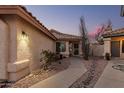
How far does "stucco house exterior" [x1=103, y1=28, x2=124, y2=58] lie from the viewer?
16.7 metres

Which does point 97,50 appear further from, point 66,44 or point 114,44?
point 66,44

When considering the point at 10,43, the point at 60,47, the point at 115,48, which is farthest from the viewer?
the point at 60,47

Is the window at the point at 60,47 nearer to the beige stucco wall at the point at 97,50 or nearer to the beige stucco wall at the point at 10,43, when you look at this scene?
the beige stucco wall at the point at 97,50

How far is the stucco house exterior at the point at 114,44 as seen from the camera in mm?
16734

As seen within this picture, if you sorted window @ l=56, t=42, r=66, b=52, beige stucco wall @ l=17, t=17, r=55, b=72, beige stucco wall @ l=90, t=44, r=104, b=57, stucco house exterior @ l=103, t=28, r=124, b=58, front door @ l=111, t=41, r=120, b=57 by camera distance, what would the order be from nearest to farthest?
beige stucco wall @ l=17, t=17, r=55, b=72 → stucco house exterior @ l=103, t=28, r=124, b=58 → front door @ l=111, t=41, r=120, b=57 → beige stucco wall @ l=90, t=44, r=104, b=57 → window @ l=56, t=42, r=66, b=52

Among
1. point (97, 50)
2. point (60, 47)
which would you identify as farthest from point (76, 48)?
point (97, 50)

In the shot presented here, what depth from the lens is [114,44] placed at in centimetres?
1736

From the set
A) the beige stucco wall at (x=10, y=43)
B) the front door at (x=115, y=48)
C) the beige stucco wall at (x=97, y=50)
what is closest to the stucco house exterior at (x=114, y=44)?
the front door at (x=115, y=48)

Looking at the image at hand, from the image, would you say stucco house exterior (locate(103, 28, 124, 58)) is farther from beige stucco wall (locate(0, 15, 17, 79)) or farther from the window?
beige stucco wall (locate(0, 15, 17, 79))

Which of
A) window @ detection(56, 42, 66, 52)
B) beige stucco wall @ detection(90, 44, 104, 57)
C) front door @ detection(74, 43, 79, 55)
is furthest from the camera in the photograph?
front door @ detection(74, 43, 79, 55)

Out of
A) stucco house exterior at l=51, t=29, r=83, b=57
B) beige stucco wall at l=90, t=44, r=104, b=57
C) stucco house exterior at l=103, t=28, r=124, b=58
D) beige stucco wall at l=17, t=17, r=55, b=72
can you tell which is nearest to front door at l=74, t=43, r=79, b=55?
stucco house exterior at l=51, t=29, r=83, b=57

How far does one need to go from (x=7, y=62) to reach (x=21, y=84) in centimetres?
93

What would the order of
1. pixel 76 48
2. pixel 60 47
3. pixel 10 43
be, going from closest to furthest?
pixel 10 43 → pixel 60 47 → pixel 76 48
